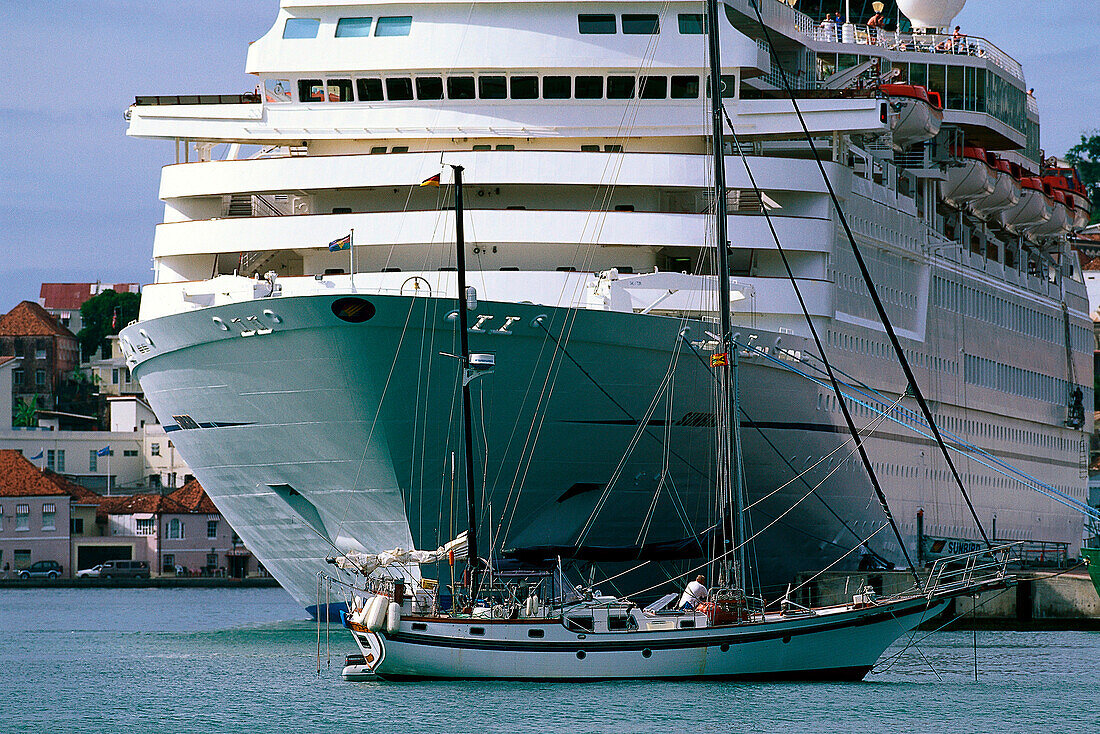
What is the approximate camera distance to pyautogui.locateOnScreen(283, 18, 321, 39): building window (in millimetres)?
34000

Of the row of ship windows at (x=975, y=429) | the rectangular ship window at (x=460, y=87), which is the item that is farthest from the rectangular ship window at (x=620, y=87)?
the row of ship windows at (x=975, y=429)

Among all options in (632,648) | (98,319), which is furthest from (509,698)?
(98,319)

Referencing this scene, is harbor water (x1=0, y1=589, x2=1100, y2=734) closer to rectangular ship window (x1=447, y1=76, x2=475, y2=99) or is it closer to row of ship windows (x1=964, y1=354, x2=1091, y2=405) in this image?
row of ship windows (x1=964, y1=354, x2=1091, y2=405)

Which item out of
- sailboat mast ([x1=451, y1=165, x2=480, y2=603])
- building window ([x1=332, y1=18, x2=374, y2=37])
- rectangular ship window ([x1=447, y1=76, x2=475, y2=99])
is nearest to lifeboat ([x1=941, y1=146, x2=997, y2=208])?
rectangular ship window ([x1=447, y1=76, x2=475, y2=99])

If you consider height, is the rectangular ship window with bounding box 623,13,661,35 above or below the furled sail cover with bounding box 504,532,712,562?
above

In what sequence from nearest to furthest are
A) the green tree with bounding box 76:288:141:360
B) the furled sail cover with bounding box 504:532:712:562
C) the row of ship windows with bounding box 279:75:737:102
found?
the furled sail cover with bounding box 504:532:712:562 < the row of ship windows with bounding box 279:75:737:102 < the green tree with bounding box 76:288:141:360

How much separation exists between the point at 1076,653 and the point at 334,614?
14.3 m

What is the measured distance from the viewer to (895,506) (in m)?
38.9

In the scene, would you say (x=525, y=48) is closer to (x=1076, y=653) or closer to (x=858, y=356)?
(x=858, y=356)

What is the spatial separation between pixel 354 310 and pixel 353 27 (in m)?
7.77

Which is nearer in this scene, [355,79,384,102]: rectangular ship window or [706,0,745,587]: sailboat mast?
[706,0,745,587]: sailboat mast

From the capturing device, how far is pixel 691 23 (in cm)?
3375

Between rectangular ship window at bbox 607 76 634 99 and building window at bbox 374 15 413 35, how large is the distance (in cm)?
372

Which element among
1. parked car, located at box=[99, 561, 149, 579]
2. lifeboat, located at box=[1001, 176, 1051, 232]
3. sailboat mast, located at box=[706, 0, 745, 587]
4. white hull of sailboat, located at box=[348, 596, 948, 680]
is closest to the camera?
white hull of sailboat, located at box=[348, 596, 948, 680]
